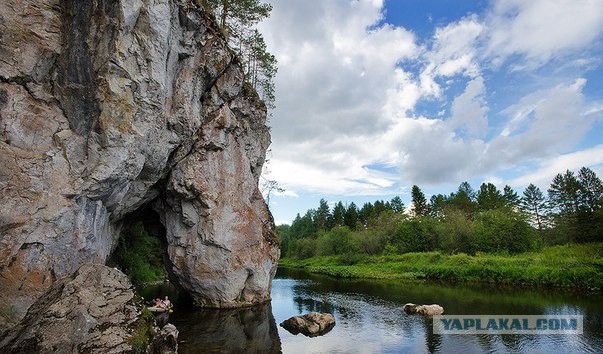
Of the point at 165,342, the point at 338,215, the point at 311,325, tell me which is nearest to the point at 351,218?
the point at 338,215

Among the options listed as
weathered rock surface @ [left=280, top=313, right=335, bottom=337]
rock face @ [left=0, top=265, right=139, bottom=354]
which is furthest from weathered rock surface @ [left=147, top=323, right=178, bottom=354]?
weathered rock surface @ [left=280, top=313, right=335, bottom=337]

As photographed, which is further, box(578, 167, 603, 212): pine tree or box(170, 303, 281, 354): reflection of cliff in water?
box(578, 167, 603, 212): pine tree

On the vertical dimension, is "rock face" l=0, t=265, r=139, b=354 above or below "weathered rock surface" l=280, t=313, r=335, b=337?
above

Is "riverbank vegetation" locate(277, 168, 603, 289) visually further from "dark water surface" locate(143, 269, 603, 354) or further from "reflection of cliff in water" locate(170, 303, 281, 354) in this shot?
"reflection of cliff in water" locate(170, 303, 281, 354)

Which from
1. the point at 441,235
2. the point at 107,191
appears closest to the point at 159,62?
the point at 107,191

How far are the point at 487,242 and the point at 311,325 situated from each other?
41964 millimetres

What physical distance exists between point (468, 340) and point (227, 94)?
69.2ft

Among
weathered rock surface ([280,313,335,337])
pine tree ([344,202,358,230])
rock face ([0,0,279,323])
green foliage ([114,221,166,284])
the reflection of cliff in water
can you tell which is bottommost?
the reflection of cliff in water

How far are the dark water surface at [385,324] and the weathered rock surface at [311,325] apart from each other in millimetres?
431

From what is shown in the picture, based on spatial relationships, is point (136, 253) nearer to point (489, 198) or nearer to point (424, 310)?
point (424, 310)

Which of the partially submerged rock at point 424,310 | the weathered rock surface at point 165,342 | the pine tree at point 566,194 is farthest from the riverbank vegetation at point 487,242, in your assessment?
the weathered rock surface at point 165,342

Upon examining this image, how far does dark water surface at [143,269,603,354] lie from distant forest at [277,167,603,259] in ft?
60.2

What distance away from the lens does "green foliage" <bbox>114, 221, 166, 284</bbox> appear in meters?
33.0

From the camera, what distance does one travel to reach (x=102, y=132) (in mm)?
15562
